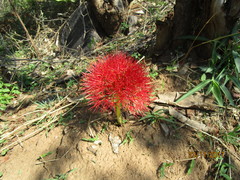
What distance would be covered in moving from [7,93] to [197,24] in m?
2.86

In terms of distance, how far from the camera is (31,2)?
15.7 ft

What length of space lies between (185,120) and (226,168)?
0.47 metres

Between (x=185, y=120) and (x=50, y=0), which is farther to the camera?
(x=50, y=0)

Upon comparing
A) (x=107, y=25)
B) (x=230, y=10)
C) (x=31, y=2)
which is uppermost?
(x=31, y=2)

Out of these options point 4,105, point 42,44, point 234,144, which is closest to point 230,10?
point 234,144

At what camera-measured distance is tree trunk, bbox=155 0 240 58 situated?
1.53 metres

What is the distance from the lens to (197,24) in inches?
71.0

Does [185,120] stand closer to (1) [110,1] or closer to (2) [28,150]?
(2) [28,150]

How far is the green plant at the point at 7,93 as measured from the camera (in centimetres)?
236

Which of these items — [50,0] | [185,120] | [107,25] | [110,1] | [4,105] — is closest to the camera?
[185,120]

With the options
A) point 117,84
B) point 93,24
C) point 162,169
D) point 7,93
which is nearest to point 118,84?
point 117,84

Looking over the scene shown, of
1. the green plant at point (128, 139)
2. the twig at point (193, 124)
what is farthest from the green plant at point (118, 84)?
the twig at point (193, 124)

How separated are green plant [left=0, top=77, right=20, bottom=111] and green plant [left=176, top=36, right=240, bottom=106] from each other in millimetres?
2372

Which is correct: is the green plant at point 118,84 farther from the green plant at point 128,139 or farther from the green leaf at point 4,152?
the green leaf at point 4,152
